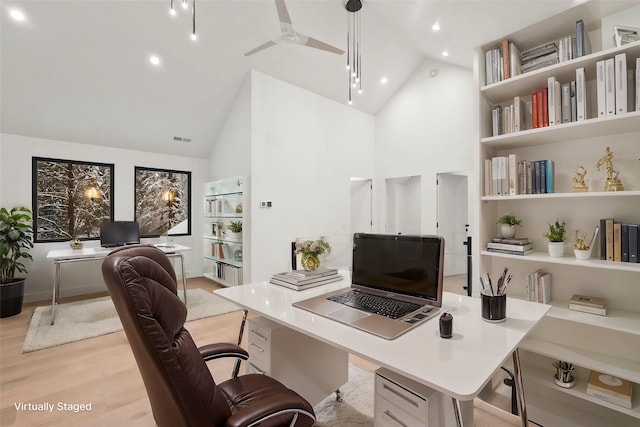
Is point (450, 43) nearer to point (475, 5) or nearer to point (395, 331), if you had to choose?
point (475, 5)

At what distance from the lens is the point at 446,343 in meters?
1.18

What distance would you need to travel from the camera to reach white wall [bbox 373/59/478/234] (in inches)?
183

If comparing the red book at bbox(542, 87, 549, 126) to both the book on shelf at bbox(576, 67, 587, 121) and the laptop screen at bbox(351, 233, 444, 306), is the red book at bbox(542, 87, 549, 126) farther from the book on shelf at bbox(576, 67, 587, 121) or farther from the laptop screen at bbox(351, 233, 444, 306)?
the laptop screen at bbox(351, 233, 444, 306)

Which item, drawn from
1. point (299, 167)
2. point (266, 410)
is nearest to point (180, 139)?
point (299, 167)

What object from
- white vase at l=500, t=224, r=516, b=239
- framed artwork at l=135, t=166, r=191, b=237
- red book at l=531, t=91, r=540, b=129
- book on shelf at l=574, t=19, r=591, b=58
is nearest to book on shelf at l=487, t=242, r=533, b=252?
white vase at l=500, t=224, r=516, b=239

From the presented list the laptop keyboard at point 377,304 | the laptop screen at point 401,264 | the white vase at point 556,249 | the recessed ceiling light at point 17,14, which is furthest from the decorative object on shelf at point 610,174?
the recessed ceiling light at point 17,14

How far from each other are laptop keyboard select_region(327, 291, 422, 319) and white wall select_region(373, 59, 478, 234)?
3594 mm

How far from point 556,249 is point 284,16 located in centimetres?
271

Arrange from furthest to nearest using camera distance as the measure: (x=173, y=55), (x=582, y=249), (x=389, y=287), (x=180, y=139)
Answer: (x=180, y=139), (x=173, y=55), (x=582, y=249), (x=389, y=287)

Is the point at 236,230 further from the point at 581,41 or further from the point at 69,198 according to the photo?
the point at 581,41

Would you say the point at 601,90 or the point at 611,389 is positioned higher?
the point at 601,90

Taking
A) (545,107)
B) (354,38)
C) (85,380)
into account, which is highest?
(354,38)

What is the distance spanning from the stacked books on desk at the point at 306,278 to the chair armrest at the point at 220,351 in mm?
545

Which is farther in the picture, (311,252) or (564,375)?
(311,252)
